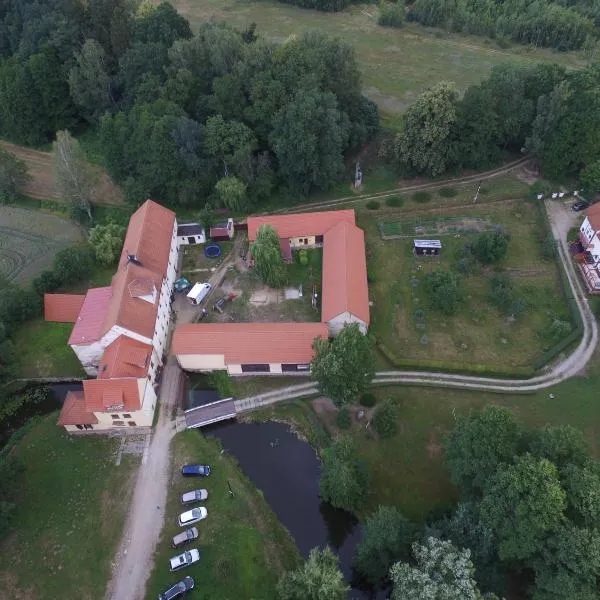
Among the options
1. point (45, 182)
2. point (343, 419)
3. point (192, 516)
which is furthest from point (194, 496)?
point (45, 182)

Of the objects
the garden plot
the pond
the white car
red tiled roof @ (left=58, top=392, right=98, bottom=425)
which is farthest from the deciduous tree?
the garden plot

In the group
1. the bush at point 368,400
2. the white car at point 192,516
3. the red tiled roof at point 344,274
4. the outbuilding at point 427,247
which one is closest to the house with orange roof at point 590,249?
the outbuilding at point 427,247

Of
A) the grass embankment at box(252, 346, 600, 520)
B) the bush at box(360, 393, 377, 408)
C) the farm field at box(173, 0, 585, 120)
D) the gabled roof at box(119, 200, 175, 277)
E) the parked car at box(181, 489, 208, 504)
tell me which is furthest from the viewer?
the farm field at box(173, 0, 585, 120)

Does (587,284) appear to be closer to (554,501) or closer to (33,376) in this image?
(554,501)

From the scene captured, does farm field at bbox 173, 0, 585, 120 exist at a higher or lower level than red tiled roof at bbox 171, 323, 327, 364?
higher

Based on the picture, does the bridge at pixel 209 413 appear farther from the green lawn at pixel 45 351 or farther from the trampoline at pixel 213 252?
the trampoline at pixel 213 252

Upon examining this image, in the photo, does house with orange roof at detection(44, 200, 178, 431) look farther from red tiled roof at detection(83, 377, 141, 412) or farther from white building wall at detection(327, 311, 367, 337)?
white building wall at detection(327, 311, 367, 337)

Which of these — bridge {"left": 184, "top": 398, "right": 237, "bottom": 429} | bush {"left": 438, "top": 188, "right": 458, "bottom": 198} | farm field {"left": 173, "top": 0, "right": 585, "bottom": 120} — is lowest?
bridge {"left": 184, "top": 398, "right": 237, "bottom": 429}
